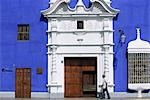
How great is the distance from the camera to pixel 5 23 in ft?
168

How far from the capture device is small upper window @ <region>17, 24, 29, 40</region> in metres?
51.3

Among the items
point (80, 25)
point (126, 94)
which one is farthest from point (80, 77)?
point (80, 25)

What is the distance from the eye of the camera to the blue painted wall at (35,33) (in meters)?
50.8

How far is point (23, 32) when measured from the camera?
51375mm

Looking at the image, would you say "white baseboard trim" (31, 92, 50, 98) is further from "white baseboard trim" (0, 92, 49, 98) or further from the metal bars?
the metal bars

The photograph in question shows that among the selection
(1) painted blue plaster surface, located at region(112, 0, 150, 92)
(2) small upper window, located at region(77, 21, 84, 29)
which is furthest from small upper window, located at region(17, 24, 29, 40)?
(1) painted blue plaster surface, located at region(112, 0, 150, 92)

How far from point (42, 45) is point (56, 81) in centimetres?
264

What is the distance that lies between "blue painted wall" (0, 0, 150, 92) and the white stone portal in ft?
1.54

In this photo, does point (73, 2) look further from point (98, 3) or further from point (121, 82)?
point (121, 82)

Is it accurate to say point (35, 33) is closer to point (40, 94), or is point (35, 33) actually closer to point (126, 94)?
point (40, 94)

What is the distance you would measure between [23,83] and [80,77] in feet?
12.8

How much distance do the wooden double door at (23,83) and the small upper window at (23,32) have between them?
219 centimetres

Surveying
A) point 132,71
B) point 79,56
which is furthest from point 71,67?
point 132,71

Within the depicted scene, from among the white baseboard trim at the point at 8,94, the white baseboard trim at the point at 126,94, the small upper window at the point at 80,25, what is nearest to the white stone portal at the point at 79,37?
the small upper window at the point at 80,25
